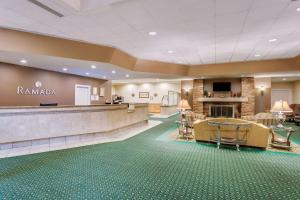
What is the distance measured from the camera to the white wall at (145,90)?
15578 mm

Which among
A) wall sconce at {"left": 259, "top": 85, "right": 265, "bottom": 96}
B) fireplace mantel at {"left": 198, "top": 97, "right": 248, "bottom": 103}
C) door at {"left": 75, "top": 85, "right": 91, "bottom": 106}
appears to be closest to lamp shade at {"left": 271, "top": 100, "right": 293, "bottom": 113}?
fireplace mantel at {"left": 198, "top": 97, "right": 248, "bottom": 103}

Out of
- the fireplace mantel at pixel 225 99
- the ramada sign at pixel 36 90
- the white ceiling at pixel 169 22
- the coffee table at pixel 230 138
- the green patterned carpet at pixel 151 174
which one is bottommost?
the green patterned carpet at pixel 151 174

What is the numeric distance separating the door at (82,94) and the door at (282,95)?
12.7m

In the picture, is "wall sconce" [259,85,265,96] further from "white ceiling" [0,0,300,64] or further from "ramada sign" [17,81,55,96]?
"ramada sign" [17,81,55,96]

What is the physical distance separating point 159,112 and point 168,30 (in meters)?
10.7

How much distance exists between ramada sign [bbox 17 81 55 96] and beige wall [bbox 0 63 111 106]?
11 cm

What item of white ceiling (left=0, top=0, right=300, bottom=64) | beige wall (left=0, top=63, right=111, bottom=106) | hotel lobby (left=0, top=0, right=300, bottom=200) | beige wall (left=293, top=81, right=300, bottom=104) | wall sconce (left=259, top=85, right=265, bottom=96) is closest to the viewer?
hotel lobby (left=0, top=0, right=300, bottom=200)

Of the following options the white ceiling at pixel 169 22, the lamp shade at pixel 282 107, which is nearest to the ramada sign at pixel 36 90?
the white ceiling at pixel 169 22

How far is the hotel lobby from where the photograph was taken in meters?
3.03

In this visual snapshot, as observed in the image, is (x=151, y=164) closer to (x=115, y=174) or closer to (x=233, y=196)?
(x=115, y=174)

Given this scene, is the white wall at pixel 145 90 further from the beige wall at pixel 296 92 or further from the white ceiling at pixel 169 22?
the white ceiling at pixel 169 22

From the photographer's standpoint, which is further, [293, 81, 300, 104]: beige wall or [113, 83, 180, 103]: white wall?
[113, 83, 180, 103]: white wall

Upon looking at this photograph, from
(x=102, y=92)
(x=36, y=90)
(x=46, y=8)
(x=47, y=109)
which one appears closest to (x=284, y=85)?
(x=102, y=92)

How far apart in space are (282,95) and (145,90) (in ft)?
34.5
